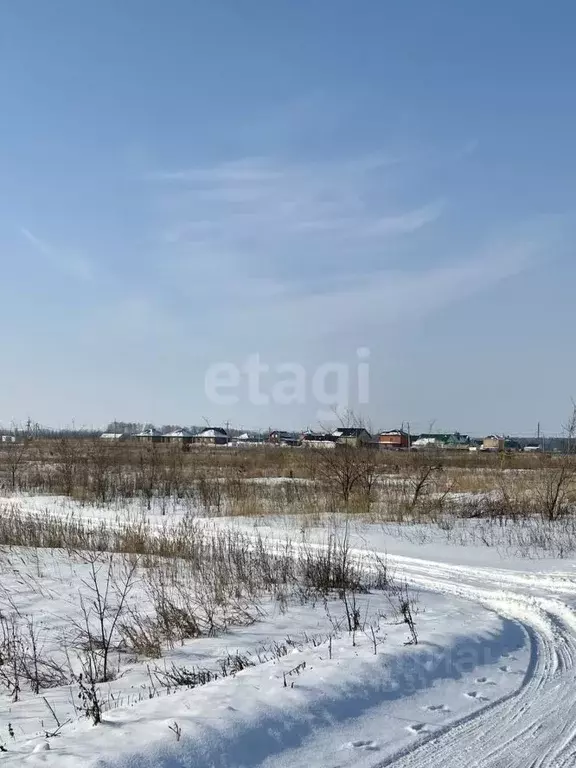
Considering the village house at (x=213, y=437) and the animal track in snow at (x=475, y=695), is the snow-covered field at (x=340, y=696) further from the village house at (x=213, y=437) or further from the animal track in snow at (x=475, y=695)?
the village house at (x=213, y=437)

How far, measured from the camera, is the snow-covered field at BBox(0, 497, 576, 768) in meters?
3.89

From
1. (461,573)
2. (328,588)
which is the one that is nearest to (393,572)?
(461,573)

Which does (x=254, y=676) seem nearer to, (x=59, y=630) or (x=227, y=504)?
(x=59, y=630)

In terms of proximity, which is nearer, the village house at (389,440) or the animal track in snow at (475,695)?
the animal track in snow at (475,695)

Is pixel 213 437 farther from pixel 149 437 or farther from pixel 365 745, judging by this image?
pixel 365 745

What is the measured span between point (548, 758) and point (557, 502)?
16886mm

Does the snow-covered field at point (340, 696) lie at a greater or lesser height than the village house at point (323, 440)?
lesser

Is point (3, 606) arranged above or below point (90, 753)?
below

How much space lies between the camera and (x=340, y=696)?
4695 millimetres

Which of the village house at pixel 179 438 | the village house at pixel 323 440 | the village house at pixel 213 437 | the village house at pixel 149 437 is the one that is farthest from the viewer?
the village house at pixel 213 437

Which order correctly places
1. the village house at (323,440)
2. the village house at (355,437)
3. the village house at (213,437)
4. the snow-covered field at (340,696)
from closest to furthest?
the snow-covered field at (340,696)
the village house at (355,437)
the village house at (323,440)
the village house at (213,437)

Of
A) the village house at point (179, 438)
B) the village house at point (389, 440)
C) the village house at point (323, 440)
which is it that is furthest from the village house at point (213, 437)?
the village house at point (323, 440)

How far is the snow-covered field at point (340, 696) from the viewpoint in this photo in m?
3.89

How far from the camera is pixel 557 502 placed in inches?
769
